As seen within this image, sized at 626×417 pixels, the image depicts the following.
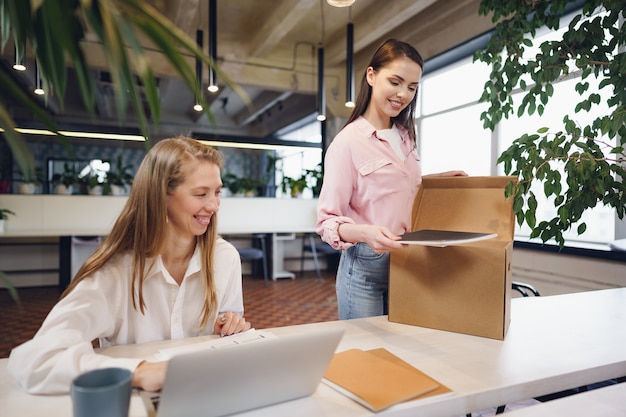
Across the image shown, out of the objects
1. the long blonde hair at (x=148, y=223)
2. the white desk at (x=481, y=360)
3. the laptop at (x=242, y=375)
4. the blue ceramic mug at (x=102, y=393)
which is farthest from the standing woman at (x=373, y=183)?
the blue ceramic mug at (x=102, y=393)

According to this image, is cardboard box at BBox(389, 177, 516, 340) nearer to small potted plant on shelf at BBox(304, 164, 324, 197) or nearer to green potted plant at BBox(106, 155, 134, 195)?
green potted plant at BBox(106, 155, 134, 195)

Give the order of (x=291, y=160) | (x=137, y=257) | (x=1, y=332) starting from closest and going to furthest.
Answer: (x=137, y=257) → (x=1, y=332) → (x=291, y=160)

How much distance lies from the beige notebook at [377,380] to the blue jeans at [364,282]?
42cm

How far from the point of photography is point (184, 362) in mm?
606

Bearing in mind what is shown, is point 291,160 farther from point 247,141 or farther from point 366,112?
point 366,112

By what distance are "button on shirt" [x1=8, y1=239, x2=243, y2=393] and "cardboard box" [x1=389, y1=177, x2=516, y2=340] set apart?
52 cm

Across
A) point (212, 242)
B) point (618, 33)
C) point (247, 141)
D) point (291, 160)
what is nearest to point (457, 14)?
point (247, 141)

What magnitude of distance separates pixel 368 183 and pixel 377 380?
27.4 inches

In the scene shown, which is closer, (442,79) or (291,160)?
(442,79)

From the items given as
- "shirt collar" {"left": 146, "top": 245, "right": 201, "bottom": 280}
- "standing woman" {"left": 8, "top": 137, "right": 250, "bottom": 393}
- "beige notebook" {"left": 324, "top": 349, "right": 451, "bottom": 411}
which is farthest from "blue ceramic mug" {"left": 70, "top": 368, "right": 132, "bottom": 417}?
"shirt collar" {"left": 146, "top": 245, "right": 201, "bottom": 280}

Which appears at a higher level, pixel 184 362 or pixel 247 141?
pixel 247 141

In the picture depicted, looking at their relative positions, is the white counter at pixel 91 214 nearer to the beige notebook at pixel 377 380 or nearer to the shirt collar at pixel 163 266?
the shirt collar at pixel 163 266

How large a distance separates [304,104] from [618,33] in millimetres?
7993

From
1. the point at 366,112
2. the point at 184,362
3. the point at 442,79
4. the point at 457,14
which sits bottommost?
the point at 184,362
